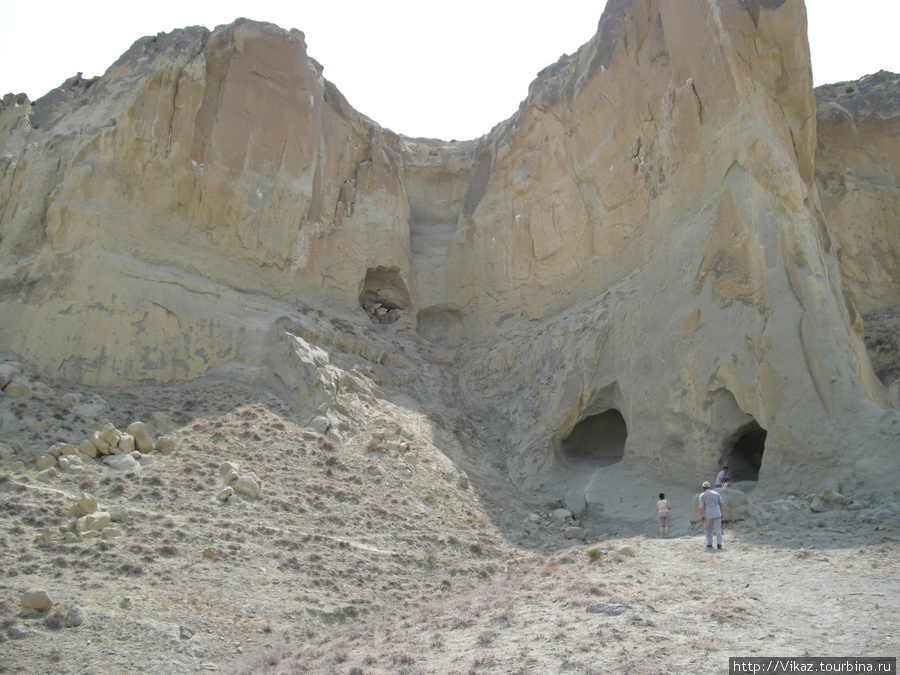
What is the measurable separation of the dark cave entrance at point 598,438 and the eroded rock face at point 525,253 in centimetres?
7

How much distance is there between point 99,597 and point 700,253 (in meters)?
12.5

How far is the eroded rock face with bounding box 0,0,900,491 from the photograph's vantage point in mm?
13109

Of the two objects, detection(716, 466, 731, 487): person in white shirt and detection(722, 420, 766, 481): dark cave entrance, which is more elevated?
detection(722, 420, 766, 481): dark cave entrance

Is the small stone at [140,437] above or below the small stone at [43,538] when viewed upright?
above

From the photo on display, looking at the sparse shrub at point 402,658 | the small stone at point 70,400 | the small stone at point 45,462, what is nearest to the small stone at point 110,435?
the small stone at point 45,462

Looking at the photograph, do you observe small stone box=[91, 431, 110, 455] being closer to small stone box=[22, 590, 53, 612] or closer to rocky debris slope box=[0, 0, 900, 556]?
rocky debris slope box=[0, 0, 900, 556]

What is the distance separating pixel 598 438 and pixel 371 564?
8.78 m

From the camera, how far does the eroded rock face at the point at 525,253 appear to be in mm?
13109

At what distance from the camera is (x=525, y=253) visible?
2056 cm

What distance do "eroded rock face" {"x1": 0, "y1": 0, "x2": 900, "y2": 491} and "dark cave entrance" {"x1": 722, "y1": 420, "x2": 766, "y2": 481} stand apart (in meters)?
0.08

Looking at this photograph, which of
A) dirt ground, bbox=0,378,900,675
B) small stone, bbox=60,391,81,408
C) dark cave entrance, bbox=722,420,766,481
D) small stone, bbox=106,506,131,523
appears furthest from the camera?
dark cave entrance, bbox=722,420,766,481

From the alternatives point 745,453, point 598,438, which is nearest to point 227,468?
point 598,438

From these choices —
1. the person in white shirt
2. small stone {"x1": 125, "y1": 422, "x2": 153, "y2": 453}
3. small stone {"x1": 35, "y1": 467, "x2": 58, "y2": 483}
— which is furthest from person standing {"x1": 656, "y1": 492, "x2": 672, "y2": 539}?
small stone {"x1": 35, "y1": 467, "x2": 58, "y2": 483}

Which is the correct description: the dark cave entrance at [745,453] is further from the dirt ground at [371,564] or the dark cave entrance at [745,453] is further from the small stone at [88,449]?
the small stone at [88,449]
